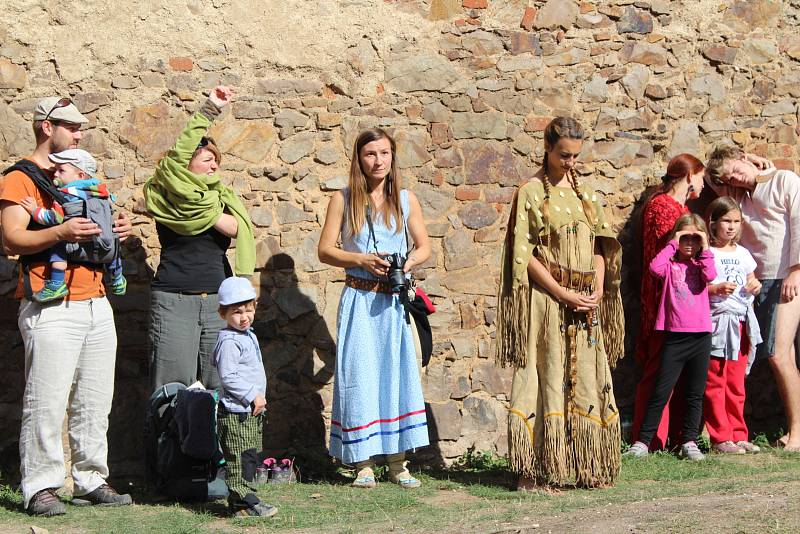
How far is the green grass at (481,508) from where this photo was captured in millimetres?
4473

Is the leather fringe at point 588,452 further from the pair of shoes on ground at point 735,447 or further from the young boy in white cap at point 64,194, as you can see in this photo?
the young boy in white cap at point 64,194

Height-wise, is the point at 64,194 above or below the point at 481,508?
above

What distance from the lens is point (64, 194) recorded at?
4.79m

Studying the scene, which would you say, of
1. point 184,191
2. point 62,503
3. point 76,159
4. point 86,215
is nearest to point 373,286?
point 184,191

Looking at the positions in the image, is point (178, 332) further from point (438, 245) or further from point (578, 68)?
point (578, 68)

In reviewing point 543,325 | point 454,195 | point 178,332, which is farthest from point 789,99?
point 178,332

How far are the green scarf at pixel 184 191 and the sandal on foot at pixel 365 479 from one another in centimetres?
148

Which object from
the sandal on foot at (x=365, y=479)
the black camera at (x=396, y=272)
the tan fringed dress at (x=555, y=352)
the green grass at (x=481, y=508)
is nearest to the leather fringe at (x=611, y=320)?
the tan fringed dress at (x=555, y=352)

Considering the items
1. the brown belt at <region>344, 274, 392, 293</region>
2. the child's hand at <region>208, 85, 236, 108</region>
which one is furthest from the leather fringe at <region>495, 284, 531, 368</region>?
the child's hand at <region>208, 85, 236, 108</region>

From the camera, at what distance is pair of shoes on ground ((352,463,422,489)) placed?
5.38 m

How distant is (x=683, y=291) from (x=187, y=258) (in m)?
2.86

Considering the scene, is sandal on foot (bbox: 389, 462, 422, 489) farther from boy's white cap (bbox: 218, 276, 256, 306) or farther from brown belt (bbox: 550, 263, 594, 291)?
boy's white cap (bbox: 218, 276, 256, 306)

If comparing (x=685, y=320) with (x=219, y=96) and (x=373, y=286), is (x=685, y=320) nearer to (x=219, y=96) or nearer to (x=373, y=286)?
(x=373, y=286)

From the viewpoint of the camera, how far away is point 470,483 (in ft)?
18.3
